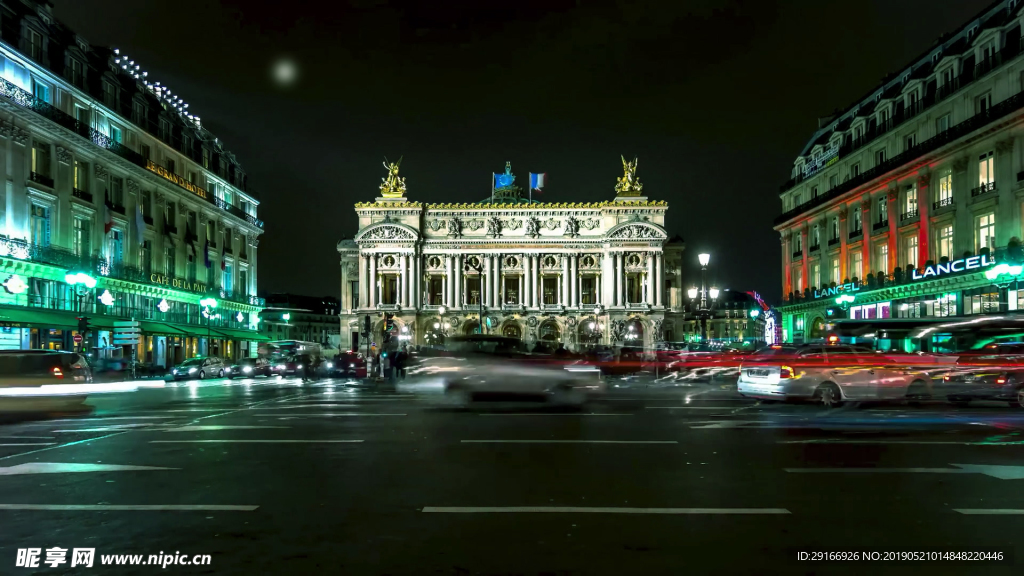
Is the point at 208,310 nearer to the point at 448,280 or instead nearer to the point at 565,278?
the point at 448,280

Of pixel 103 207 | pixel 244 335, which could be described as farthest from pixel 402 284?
pixel 103 207

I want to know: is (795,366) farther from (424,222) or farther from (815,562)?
(424,222)

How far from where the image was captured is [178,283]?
58.9 meters

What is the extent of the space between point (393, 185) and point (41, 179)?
60.4 m

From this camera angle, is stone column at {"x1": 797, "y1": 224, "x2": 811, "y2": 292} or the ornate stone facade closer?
stone column at {"x1": 797, "y1": 224, "x2": 811, "y2": 292}

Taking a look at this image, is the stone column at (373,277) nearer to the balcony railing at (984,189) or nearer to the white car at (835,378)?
the balcony railing at (984,189)

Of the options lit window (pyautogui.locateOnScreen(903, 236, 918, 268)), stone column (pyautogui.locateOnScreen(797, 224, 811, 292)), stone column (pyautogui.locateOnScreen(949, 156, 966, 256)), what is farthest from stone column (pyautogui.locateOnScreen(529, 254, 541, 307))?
stone column (pyautogui.locateOnScreen(949, 156, 966, 256))

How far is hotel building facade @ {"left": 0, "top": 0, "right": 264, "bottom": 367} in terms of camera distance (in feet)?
127

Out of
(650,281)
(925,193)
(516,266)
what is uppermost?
(925,193)

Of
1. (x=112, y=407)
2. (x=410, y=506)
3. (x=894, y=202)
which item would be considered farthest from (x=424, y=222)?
(x=410, y=506)

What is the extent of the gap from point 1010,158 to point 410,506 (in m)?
40.3

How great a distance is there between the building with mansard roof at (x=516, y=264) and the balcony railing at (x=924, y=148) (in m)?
32.9

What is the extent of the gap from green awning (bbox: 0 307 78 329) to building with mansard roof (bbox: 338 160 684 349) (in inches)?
2192

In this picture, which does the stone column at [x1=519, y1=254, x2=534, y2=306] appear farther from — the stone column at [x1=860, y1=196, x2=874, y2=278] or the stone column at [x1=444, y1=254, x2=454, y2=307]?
the stone column at [x1=860, y1=196, x2=874, y2=278]
